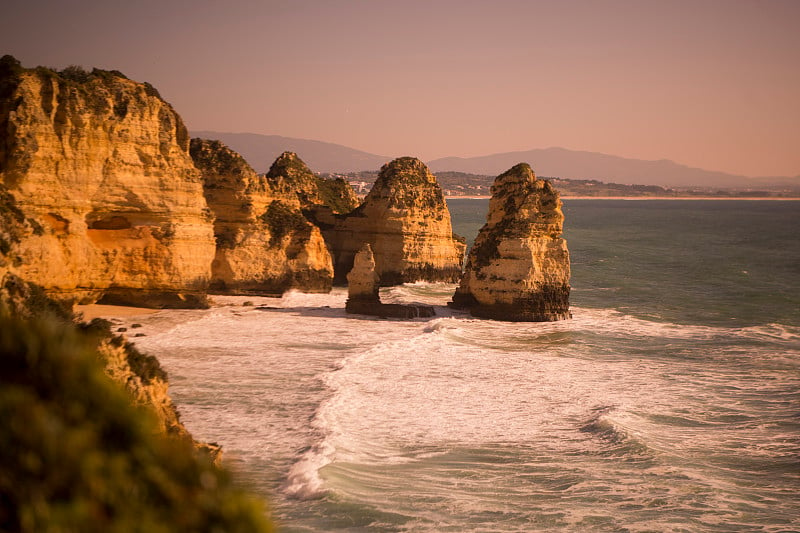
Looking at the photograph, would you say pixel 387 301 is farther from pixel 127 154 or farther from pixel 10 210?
pixel 10 210

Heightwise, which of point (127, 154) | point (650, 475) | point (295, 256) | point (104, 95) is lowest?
point (650, 475)

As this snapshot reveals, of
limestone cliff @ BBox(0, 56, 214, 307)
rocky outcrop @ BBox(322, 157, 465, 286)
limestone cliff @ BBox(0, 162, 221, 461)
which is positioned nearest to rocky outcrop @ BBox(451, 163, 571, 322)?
rocky outcrop @ BBox(322, 157, 465, 286)

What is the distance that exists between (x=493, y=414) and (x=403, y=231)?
2521 cm

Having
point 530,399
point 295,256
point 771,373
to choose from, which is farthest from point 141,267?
point 771,373

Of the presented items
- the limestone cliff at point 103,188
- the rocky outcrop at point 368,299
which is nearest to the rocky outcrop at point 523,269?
the rocky outcrop at point 368,299

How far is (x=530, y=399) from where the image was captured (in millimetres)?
21281

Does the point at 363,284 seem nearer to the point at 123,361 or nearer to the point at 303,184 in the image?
the point at 303,184

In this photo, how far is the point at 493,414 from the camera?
64.4ft

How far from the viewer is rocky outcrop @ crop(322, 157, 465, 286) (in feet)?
146

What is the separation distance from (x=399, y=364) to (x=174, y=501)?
70.0 feet

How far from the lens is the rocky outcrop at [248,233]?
37188 millimetres

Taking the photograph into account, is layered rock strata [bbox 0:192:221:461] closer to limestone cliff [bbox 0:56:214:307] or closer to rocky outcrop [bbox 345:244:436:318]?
limestone cliff [bbox 0:56:214:307]

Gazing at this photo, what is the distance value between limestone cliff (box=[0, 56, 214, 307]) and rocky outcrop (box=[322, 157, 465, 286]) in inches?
579

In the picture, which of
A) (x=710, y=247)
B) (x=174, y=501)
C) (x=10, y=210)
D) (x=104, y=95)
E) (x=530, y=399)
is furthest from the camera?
(x=710, y=247)
